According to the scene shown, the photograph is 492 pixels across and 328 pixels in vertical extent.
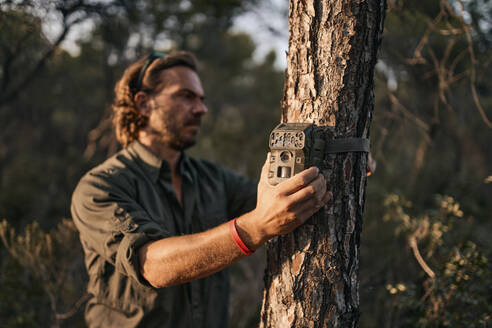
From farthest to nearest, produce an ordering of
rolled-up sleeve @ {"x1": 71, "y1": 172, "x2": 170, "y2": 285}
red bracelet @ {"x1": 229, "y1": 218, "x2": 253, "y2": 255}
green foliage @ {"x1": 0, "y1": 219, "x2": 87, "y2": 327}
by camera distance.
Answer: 1. green foliage @ {"x1": 0, "y1": 219, "x2": 87, "y2": 327}
2. rolled-up sleeve @ {"x1": 71, "y1": 172, "x2": 170, "y2": 285}
3. red bracelet @ {"x1": 229, "y1": 218, "x2": 253, "y2": 255}

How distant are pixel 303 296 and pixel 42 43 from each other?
160 inches

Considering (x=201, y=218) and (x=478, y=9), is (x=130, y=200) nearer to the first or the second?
(x=201, y=218)

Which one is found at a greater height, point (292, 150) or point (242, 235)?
point (292, 150)

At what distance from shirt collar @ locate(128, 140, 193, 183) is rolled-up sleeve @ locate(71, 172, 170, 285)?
0.24 metres

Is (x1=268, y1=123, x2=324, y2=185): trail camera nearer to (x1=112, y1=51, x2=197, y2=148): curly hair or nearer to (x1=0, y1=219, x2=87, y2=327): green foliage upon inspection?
(x1=112, y1=51, x2=197, y2=148): curly hair

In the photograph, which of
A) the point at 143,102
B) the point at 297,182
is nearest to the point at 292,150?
the point at 297,182

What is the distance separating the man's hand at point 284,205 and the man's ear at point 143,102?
4.82 ft

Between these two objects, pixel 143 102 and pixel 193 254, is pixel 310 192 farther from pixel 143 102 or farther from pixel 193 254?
pixel 143 102

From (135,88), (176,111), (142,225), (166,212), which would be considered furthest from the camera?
A: (135,88)

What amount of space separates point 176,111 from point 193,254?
125 cm

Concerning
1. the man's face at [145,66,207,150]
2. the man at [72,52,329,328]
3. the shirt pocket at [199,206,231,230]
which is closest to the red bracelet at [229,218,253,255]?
the man at [72,52,329,328]

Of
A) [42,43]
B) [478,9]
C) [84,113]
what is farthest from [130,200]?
[84,113]

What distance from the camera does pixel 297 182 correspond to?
4.12 feet

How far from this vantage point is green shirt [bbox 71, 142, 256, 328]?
168 centimetres
